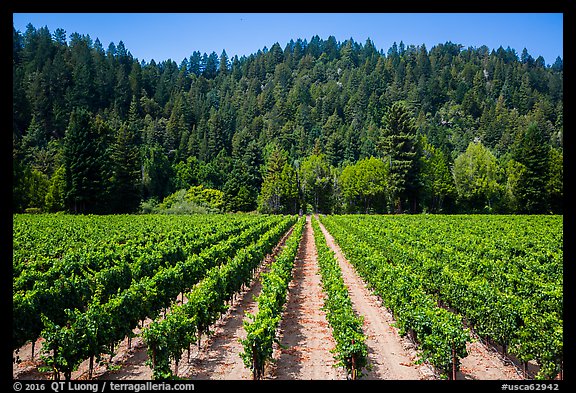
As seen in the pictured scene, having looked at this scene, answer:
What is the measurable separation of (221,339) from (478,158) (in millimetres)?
72114

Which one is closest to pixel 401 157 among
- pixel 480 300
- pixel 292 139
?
pixel 480 300

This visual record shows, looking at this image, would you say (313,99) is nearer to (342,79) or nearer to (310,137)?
(342,79)

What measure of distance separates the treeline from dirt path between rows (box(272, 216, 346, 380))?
8.95 metres

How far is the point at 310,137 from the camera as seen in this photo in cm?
13900

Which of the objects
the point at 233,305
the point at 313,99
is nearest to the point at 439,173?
the point at 233,305

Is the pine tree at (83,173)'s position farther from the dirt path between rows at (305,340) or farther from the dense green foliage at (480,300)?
the dense green foliage at (480,300)

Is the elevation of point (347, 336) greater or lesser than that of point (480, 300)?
lesser

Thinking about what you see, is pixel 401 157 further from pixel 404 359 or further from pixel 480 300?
pixel 404 359

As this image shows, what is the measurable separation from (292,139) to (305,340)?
13029 centimetres

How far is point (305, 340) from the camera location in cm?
1179

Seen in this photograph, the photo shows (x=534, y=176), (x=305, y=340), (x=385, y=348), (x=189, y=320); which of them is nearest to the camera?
(x=189, y=320)

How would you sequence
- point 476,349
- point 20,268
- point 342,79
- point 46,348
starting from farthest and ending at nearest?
point 342,79, point 20,268, point 476,349, point 46,348

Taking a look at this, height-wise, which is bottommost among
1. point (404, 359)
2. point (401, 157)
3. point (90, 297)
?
point (404, 359)

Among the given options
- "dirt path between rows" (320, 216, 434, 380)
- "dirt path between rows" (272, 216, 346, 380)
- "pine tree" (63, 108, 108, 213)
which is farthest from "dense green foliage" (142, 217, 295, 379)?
"pine tree" (63, 108, 108, 213)
